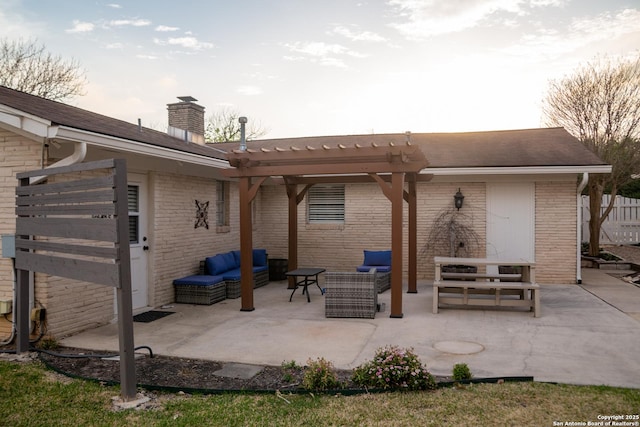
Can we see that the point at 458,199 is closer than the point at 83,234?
No

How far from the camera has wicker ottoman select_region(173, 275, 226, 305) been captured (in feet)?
30.0

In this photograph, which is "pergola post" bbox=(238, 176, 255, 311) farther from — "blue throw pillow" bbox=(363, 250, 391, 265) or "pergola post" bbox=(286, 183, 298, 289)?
"blue throw pillow" bbox=(363, 250, 391, 265)

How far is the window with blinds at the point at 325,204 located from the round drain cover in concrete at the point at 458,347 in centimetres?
686

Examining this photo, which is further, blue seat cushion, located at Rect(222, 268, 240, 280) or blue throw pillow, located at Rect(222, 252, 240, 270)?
blue throw pillow, located at Rect(222, 252, 240, 270)

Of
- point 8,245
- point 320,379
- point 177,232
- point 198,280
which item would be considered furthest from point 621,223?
point 8,245

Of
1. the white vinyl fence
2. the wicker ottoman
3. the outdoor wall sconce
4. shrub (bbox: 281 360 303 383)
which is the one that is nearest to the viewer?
shrub (bbox: 281 360 303 383)

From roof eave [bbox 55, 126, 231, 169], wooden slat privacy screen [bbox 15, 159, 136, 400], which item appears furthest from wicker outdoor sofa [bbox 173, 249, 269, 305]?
wooden slat privacy screen [bbox 15, 159, 136, 400]

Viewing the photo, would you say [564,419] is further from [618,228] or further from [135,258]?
[618,228]

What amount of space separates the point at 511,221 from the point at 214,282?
707 centimetres

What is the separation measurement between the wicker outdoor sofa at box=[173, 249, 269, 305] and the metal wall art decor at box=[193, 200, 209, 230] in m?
0.72

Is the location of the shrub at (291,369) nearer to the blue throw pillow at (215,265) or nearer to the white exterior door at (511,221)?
the blue throw pillow at (215,265)

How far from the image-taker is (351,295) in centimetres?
796

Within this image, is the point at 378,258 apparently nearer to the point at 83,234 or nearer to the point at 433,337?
the point at 433,337

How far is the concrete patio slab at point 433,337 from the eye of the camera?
17.7ft
